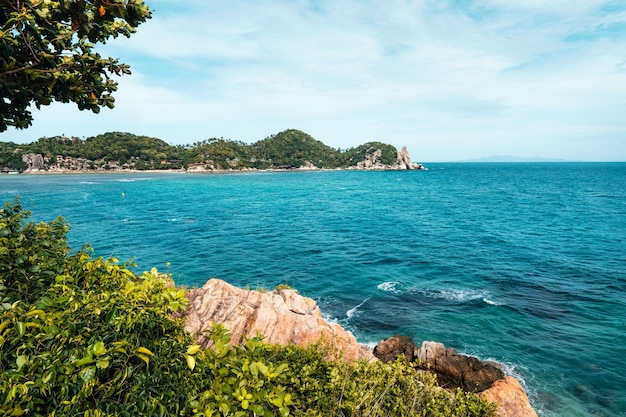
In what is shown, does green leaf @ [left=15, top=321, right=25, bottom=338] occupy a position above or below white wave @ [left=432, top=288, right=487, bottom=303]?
above

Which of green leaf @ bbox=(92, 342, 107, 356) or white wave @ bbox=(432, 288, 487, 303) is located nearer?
green leaf @ bbox=(92, 342, 107, 356)

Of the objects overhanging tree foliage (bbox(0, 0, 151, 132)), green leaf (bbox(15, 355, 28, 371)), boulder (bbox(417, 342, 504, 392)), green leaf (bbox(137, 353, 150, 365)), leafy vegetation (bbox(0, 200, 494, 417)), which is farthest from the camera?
boulder (bbox(417, 342, 504, 392))

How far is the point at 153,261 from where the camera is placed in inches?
1400

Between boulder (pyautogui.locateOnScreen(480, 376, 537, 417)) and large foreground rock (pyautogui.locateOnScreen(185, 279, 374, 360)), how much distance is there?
5.07 meters

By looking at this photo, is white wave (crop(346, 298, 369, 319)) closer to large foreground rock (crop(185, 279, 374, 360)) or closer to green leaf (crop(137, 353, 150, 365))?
large foreground rock (crop(185, 279, 374, 360))

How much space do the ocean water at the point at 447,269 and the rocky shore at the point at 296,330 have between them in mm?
3568

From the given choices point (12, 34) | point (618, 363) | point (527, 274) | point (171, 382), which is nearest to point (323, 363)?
point (171, 382)

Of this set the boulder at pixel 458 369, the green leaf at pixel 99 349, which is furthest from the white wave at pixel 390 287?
the green leaf at pixel 99 349

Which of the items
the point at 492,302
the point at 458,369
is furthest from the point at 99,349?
the point at 492,302

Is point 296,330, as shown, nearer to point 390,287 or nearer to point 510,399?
point 510,399

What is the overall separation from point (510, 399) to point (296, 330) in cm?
908

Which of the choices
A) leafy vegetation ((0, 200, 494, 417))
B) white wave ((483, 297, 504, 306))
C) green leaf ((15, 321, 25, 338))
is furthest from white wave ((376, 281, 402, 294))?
green leaf ((15, 321, 25, 338))

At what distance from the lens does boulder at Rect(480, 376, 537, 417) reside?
41.0 ft

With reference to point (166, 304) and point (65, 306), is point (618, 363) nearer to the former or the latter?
point (166, 304)
